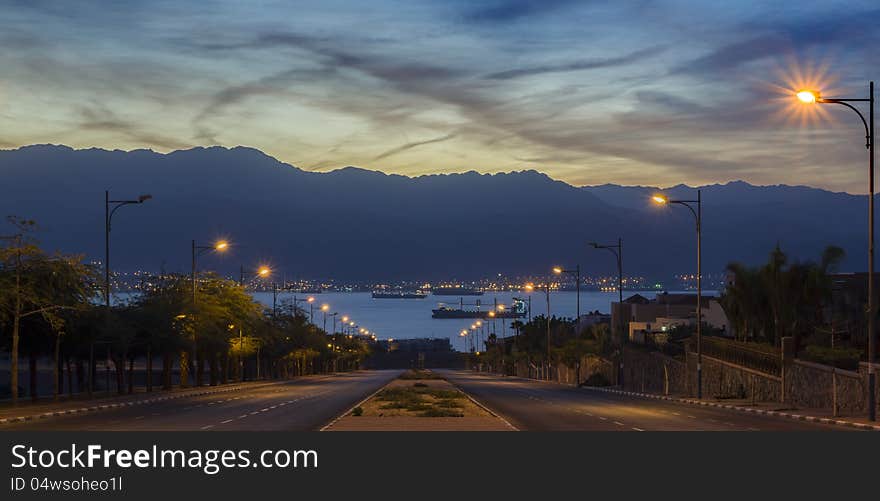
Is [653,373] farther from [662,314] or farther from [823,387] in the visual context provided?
[662,314]

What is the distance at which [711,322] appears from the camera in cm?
11506

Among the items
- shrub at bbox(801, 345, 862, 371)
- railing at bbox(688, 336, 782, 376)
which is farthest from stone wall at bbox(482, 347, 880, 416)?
shrub at bbox(801, 345, 862, 371)

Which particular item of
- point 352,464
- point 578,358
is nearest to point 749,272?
point 578,358

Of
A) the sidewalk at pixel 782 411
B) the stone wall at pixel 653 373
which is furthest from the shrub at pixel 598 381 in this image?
the sidewalk at pixel 782 411

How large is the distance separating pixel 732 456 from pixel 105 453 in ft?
39.8

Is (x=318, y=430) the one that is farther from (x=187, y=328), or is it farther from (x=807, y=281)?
(x=187, y=328)

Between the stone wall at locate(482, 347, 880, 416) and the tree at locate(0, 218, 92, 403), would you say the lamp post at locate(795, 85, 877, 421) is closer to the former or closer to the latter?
the stone wall at locate(482, 347, 880, 416)

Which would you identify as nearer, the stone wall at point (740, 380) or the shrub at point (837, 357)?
the stone wall at point (740, 380)

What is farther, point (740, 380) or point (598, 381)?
point (598, 381)

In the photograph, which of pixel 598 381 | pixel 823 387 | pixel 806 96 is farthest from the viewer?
pixel 598 381

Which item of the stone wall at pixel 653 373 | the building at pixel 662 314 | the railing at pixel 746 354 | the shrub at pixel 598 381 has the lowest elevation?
the shrub at pixel 598 381

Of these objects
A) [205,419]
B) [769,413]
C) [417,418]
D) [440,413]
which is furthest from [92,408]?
[769,413]

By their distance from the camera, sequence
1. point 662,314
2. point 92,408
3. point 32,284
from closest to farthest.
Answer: point 92,408 → point 32,284 → point 662,314

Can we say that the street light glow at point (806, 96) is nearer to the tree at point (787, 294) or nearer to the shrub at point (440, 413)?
the shrub at point (440, 413)
